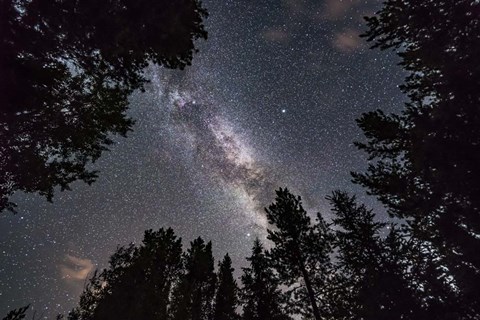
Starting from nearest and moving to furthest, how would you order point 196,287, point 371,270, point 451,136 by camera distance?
1. point 451,136
2. point 371,270
3. point 196,287

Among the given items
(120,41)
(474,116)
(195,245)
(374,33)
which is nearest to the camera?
(120,41)

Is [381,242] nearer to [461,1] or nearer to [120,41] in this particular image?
[461,1]

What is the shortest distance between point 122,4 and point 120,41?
92 cm

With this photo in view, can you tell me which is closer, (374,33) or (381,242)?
(374,33)

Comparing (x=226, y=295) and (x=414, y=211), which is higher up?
(x=226, y=295)

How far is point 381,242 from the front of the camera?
13984mm

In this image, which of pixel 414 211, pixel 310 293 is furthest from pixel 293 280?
pixel 414 211

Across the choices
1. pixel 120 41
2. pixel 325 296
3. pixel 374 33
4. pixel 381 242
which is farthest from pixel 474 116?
pixel 325 296

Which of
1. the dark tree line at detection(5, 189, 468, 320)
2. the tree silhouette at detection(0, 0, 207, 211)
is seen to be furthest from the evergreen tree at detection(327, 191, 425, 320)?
the tree silhouette at detection(0, 0, 207, 211)

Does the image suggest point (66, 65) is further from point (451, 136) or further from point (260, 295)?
point (260, 295)

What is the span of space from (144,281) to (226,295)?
33.3 feet

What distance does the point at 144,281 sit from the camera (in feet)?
67.2

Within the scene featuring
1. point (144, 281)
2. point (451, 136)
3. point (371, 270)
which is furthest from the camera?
point (144, 281)

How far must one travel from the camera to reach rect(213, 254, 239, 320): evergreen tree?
25827mm
